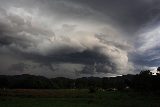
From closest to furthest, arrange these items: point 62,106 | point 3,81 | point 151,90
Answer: point 62,106, point 151,90, point 3,81

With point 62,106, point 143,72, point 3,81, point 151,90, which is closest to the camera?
point 62,106

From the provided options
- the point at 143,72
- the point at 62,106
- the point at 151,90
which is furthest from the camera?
the point at 143,72

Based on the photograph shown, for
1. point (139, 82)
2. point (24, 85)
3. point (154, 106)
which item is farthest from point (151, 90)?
point (24, 85)

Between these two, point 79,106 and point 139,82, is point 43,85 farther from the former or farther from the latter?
point 79,106

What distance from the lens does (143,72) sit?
5910 inches

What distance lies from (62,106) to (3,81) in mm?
141401

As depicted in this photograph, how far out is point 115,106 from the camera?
59.9m

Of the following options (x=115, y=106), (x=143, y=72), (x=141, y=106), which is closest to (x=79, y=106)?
(x=115, y=106)

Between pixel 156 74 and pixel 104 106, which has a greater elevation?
pixel 156 74

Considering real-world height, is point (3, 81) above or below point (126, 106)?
above

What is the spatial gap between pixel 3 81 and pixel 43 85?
89.1ft

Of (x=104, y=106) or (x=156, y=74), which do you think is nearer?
(x=104, y=106)

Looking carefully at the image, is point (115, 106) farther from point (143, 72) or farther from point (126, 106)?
point (143, 72)

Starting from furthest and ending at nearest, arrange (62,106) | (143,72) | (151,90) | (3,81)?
(3,81) < (143,72) < (151,90) < (62,106)
